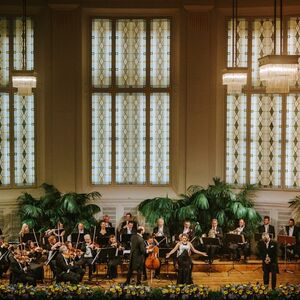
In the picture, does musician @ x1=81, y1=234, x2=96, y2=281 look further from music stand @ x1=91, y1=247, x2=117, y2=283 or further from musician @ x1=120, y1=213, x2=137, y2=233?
musician @ x1=120, y1=213, x2=137, y2=233

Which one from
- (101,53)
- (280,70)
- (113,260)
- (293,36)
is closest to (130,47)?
(101,53)

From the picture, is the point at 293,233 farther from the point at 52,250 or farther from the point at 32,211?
the point at 32,211

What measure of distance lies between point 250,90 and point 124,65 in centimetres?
354

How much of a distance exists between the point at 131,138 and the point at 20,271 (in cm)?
603

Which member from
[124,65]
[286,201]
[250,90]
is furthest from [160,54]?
[286,201]

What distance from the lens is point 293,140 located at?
18.1 metres

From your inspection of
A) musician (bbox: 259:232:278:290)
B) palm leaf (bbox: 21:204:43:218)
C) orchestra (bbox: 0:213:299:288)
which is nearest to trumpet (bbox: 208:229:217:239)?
orchestra (bbox: 0:213:299:288)

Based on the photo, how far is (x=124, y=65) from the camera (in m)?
18.5

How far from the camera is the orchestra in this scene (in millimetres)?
14180

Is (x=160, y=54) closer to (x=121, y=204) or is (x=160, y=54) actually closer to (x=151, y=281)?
(x=121, y=204)

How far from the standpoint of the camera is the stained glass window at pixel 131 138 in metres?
18.6

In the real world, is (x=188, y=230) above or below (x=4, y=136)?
below

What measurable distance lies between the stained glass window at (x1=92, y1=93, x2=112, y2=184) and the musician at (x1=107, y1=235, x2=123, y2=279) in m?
3.62

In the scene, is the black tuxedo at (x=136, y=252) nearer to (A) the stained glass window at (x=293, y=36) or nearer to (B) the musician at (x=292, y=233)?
(B) the musician at (x=292, y=233)
